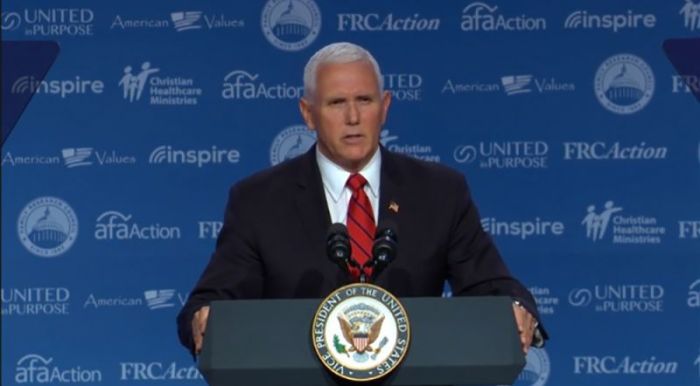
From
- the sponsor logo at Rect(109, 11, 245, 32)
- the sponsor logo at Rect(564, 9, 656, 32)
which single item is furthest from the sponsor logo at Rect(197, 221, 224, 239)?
the sponsor logo at Rect(564, 9, 656, 32)

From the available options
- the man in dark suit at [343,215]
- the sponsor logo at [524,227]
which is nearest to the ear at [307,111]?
the man in dark suit at [343,215]

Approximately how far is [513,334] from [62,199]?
360 centimetres

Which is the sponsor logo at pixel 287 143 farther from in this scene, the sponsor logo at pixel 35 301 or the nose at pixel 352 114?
the nose at pixel 352 114

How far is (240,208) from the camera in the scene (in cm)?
328

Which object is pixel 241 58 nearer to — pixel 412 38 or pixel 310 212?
pixel 412 38

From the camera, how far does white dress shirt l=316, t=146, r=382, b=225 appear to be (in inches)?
128

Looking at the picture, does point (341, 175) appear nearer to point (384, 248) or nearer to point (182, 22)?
point (384, 248)

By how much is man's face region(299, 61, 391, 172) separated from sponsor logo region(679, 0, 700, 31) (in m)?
3.06

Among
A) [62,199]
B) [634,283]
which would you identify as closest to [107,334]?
[62,199]

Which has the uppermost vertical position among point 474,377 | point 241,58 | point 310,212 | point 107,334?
point 241,58

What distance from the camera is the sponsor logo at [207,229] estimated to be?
5984 millimetres

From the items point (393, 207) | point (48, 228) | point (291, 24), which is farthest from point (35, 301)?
point (393, 207)

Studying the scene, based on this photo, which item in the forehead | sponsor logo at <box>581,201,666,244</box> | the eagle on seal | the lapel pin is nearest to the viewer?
the eagle on seal

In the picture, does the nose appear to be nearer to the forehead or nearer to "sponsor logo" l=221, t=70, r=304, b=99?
the forehead
